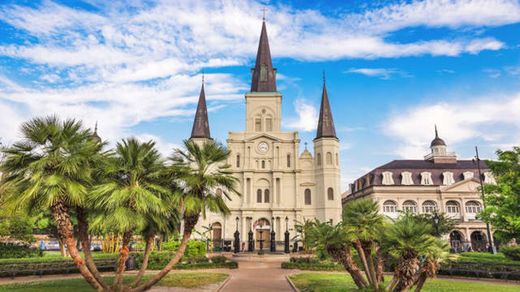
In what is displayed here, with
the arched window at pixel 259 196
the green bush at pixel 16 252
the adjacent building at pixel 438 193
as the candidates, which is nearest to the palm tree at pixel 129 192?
the green bush at pixel 16 252

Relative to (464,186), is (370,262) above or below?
below

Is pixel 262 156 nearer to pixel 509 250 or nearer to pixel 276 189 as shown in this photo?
pixel 276 189

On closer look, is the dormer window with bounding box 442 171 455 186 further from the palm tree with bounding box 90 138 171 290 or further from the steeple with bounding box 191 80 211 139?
the palm tree with bounding box 90 138 171 290

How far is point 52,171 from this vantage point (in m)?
10.5

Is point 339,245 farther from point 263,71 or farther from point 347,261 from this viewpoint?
point 263,71

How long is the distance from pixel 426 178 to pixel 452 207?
496cm

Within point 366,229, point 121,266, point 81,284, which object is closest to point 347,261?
point 366,229

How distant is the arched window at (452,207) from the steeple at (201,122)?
34.4 m

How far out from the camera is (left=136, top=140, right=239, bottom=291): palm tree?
39.1ft

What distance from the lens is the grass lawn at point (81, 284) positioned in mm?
13465

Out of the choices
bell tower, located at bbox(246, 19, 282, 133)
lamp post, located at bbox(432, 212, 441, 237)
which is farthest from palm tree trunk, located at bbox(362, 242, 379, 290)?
bell tower, located at bbox(246, 19, 282, 133)

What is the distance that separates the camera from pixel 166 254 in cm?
2234

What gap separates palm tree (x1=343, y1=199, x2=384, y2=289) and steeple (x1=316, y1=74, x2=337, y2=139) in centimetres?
3674

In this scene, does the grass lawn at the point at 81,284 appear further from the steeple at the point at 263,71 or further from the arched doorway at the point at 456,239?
the arched doorway at the point at 456,239
